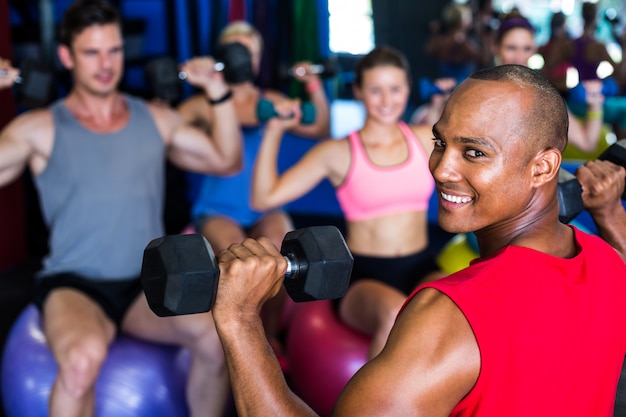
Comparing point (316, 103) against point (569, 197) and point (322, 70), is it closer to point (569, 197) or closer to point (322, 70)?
point (322, 70)

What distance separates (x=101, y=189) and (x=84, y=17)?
21.1 inches

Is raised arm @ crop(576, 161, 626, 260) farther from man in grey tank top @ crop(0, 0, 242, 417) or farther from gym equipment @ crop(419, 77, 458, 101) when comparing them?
gym equipment @ crop(419, 77, 458, 101)

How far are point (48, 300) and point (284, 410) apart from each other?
1378 mm

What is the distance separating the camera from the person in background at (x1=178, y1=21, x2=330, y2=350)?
115 inches

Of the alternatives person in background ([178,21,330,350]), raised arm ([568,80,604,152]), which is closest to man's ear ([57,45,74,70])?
person in background ([178,21,330,350])

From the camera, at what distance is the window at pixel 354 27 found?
6.54m

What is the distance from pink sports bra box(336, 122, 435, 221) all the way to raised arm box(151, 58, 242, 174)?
0.38m

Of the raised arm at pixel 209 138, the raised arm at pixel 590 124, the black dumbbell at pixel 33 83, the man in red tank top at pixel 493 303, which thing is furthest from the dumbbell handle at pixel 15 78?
the raised arm at pixel 590 124

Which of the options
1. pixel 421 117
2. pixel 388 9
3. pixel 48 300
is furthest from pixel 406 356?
pixel 388 9

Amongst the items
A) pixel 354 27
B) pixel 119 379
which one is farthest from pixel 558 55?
pixel 354 27

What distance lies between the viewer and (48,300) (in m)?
2.23

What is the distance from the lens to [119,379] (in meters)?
2.17

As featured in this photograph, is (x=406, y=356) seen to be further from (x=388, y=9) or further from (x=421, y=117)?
(x=388, y=9)

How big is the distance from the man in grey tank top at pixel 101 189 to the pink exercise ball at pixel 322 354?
30 cm
